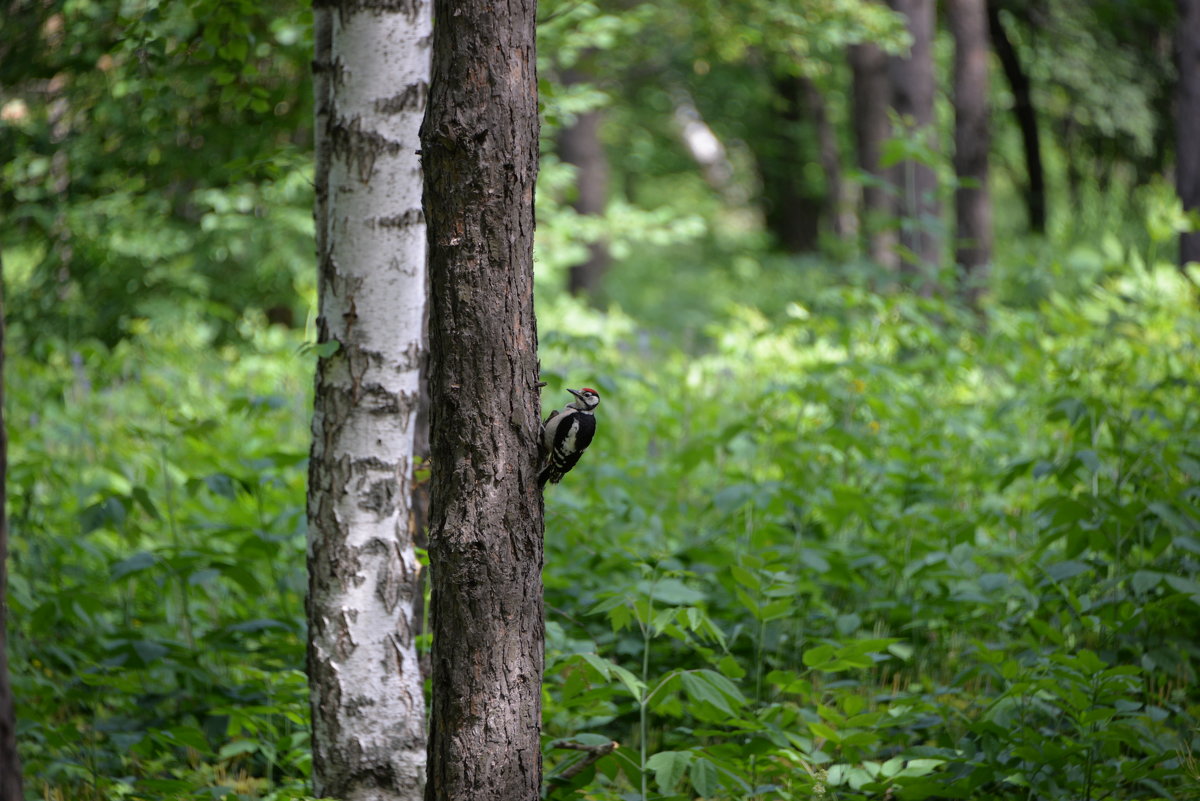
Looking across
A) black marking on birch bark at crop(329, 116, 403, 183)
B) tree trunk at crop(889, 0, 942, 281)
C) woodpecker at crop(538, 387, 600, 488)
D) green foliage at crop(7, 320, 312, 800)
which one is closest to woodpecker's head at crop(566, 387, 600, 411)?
woodpecker at crop(538, 387, 600, 488)

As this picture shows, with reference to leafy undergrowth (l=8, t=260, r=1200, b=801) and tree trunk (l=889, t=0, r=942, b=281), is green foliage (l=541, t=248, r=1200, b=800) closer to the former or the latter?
leafy undergrowth (l=8, t=260, r=1200, b=801)

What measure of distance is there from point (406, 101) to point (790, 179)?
16.5m

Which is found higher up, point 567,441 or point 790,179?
point 790,179

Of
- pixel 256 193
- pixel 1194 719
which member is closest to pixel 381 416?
pixel 1194 719

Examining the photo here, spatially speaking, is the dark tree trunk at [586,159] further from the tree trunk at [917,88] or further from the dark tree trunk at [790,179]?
the dark tree trunk at [790,179]

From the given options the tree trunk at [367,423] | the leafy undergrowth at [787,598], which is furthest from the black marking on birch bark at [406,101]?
the leafy undergrowth at [787,598]

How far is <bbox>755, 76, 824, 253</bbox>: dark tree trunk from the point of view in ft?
57.7

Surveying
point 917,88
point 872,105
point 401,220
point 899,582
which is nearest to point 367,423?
point 401,220

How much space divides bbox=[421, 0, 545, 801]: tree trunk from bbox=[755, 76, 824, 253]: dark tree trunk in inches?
629

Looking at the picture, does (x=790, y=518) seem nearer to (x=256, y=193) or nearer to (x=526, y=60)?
(x=526, y=60)

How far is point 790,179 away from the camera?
18.6m

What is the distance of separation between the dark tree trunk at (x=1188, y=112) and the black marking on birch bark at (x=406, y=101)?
23.4ft

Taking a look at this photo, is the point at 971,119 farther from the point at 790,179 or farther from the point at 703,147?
the point at 703,147

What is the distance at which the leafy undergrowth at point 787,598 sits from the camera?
273cm
